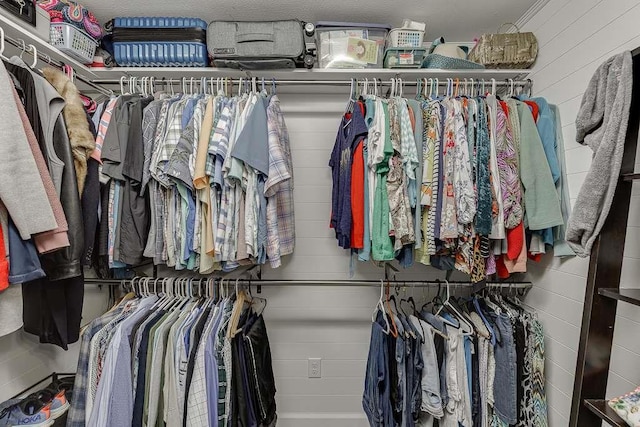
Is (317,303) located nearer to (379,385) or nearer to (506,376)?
(379,385)

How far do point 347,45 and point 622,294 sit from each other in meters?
1.48

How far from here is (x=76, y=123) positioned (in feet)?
3.90

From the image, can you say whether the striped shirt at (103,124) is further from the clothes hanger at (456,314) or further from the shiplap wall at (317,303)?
A: the clothes hanger at (456,314)

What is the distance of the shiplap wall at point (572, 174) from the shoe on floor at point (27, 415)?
225 cm

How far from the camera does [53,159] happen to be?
41.9 inches

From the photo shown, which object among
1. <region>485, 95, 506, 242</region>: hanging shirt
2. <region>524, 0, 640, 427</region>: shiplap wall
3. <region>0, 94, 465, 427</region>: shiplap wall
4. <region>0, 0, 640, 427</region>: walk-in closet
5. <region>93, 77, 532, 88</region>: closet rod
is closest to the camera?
<region>524, 0, 640, 427</region>: shiplap wall

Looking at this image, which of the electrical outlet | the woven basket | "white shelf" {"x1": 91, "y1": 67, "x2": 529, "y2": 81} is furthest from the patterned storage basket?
the electrical outlet

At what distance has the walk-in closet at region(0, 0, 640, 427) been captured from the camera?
120 centimetres

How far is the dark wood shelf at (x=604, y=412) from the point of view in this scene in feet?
2.80

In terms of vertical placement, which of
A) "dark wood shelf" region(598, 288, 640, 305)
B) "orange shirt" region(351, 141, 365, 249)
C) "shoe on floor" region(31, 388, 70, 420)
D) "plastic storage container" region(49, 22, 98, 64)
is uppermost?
"plastic storage container" region(49, 22, 98, 64)

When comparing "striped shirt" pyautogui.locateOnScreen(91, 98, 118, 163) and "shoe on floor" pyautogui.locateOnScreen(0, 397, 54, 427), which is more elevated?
"striped shirt" pyautogui.locateOnScreen(91, 98, 118, 163)

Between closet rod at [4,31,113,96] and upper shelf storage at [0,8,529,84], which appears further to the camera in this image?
upper shelf storage at [0,8,529,84]

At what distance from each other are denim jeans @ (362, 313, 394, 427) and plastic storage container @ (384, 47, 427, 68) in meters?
1.32

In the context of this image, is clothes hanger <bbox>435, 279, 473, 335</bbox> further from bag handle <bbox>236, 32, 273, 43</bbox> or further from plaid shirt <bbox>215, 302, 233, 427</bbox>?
bag handle <bbox>236, 32, 273, 43</bbox>
